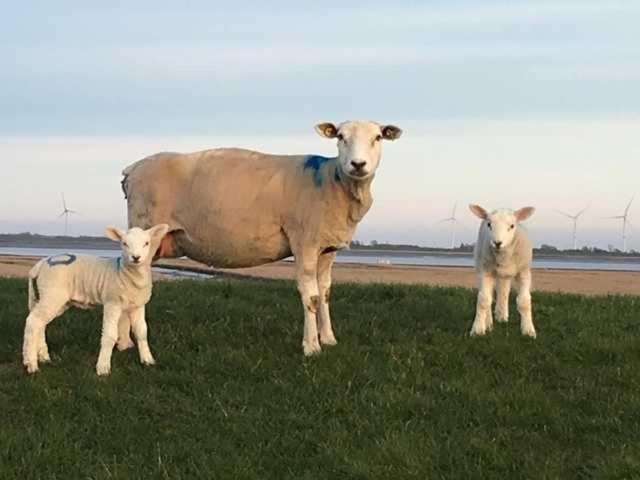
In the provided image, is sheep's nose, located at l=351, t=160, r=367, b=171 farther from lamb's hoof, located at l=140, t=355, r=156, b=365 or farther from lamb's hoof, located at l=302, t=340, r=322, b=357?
lamb's hoof, located at l=140, t=355, r=156, b=365

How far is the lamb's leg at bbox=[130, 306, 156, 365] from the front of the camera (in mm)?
10602

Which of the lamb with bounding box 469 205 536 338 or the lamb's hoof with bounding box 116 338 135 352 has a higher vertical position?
the lamb with bounding box 469 205 536 338

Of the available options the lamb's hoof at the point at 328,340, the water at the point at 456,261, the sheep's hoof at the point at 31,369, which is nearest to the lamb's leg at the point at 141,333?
the sheep's hoof at the point at 31,369

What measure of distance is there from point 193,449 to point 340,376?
7.53 ft

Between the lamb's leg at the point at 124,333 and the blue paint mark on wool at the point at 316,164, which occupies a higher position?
the blue paint mark on wool at the point at 316,164

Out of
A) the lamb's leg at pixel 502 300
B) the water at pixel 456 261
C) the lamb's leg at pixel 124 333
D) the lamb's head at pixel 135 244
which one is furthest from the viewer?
the water at pixel 456 261

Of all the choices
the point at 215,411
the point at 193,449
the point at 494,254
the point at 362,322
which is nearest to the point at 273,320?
the point at 362,322

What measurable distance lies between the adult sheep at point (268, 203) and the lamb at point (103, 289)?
1.23m

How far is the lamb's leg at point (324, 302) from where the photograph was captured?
11.6m

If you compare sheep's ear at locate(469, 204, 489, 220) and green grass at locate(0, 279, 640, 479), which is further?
sheep's ear at locate(469, 204, 489, 220)

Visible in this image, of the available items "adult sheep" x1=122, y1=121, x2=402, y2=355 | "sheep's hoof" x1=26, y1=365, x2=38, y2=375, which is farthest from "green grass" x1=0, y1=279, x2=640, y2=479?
"adult sheep" x1=122, y1=121, x2=402, y2=355

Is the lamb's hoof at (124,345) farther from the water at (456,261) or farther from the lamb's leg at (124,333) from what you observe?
the water at (456,261)

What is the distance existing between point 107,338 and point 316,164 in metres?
3.38

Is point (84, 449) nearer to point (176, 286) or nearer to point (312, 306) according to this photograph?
point (312, 306)
